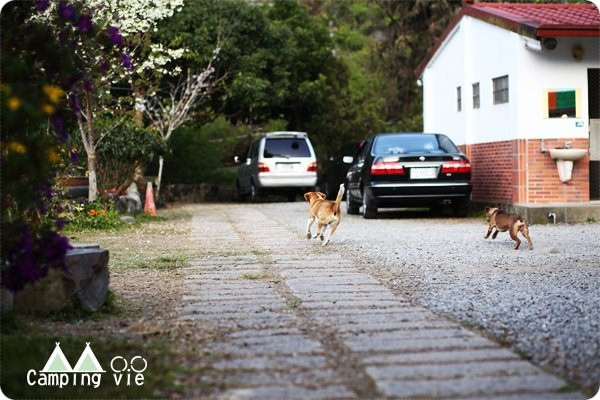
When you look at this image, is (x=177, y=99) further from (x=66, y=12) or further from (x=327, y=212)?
(x=66, y=12)

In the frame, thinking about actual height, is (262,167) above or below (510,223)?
above

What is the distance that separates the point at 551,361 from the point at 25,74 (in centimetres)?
324

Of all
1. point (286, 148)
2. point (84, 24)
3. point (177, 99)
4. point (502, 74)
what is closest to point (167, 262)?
point (84, 24)

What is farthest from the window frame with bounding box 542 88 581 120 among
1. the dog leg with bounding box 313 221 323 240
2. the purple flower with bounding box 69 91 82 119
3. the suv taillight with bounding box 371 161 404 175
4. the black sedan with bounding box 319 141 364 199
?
the purple flower with bounding box 69 91 82 119

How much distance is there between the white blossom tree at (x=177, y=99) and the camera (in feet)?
70.9

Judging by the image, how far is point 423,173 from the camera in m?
14.7

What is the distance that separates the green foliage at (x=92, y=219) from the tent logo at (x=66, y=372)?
8.84m

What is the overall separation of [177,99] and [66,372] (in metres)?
20.9

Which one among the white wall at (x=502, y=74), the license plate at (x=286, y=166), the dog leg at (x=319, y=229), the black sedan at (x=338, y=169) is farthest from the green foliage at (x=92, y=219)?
the license plate at (x=286, y=166)

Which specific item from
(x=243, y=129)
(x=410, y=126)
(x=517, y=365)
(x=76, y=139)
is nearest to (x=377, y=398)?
(x=517, y=365)

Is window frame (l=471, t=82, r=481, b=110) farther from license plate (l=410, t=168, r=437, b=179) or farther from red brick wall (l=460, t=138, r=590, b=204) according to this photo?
license plate (l=410, t=168, r=437, b=179)

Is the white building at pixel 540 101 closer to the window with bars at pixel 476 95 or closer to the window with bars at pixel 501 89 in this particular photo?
the window with bars at pixel 501 89

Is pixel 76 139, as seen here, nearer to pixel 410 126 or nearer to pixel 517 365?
pixel 517 365

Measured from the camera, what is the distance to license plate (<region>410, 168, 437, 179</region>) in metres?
14.7
